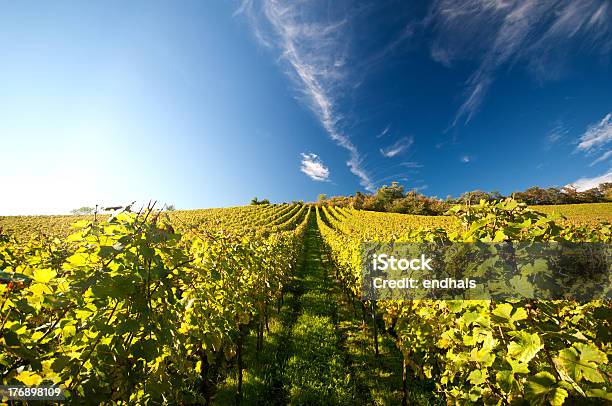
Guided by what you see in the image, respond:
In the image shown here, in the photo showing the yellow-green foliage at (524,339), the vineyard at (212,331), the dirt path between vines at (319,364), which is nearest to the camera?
the yellow-green foliage at (524,339)

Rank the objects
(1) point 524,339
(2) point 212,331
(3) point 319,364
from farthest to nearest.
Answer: (3) point 319,364 → (2) point 212,331 → (1) point 524,339

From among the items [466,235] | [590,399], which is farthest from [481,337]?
[466,235]

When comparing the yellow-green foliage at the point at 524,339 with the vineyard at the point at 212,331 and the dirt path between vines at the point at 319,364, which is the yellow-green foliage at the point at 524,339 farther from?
the dirt path between vines at the point at 319,364

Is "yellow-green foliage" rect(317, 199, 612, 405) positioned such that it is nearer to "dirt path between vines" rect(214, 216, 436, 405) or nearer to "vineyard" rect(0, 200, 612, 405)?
"vineyard" rect(0, 200, 612, 405)

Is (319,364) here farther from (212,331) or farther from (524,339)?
(524,339)

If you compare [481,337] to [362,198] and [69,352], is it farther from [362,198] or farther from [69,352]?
[362,198]

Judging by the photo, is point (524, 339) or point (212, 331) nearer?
point (524, 339)

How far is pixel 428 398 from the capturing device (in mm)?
4754

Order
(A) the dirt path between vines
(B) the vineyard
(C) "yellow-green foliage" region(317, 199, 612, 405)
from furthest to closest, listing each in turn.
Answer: (A) the dirt path between vines → (B) the vineyard → (C) "yellow-green foliage" region(317, 199, 612, 405)

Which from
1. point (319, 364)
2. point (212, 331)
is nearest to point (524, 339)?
point (212, 331)

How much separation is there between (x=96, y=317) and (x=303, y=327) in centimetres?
679

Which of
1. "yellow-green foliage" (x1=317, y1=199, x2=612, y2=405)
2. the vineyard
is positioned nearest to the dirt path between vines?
the vineyard

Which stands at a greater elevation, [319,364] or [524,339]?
[524,339]

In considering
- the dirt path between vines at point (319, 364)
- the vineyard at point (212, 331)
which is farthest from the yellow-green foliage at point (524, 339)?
the dirt path between vines at point (319, 364)
